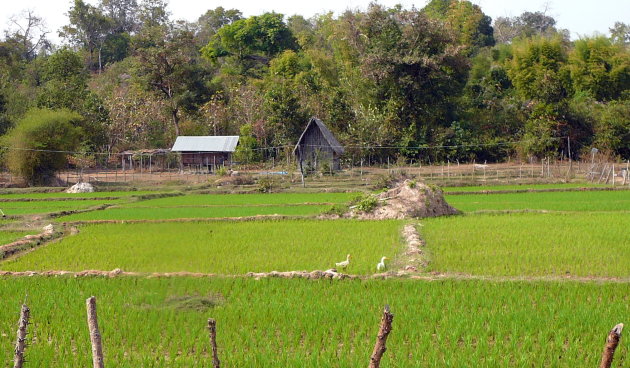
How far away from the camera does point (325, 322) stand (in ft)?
20.2

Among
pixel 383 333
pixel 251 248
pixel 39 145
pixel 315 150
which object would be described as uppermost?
pixel 39 145

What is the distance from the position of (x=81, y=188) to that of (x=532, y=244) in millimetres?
18442

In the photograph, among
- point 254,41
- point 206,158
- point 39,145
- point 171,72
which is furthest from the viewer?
point 254,41

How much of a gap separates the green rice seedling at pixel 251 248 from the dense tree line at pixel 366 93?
16779 millimetres

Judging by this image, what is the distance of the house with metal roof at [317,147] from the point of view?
2795 centimetres

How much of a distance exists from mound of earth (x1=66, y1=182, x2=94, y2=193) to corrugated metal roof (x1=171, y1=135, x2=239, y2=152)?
603 centimetres

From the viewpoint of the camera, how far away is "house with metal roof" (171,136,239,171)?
97.7 feet

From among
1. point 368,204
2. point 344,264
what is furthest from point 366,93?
point 344,264

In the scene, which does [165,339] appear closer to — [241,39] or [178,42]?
[178,42]

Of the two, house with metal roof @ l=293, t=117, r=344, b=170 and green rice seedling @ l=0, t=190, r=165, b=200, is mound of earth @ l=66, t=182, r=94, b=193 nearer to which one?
green rice seedling @ l=0, t=190, r=165, b=200

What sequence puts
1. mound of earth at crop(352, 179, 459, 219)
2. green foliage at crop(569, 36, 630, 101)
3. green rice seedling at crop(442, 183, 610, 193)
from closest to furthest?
mound of earth at crop(352, 179, 459, 219), green rice seedling at crop(442, 183, 610, 193), green foliage at crop(569, 36, 630, 101)

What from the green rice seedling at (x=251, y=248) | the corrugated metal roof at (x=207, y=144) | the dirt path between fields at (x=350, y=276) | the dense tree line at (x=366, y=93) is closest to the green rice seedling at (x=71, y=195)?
the dense tree line at (x=366, y=93)

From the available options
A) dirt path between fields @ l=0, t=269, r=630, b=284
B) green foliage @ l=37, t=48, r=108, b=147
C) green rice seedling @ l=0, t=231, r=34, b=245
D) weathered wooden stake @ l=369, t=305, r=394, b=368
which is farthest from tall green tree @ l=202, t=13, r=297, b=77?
weathered wooden stake @ l=369, t=305, r=394, b=368

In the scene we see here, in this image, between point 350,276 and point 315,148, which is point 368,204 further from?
point 315,148
